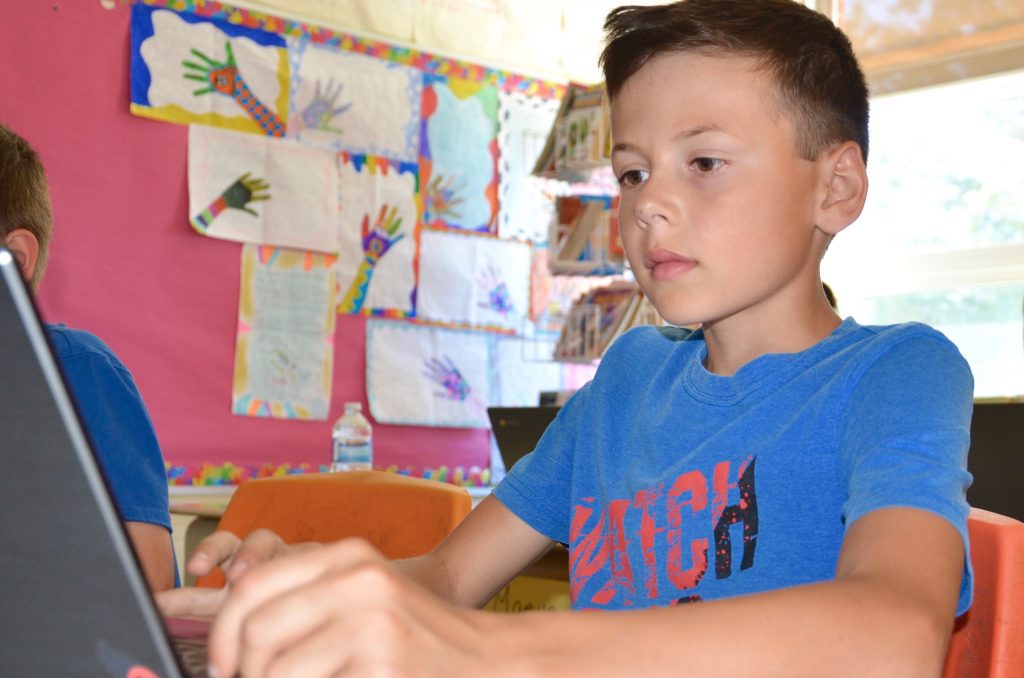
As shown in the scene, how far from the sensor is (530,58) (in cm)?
385

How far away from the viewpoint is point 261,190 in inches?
127

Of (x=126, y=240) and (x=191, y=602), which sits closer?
(x=191, y=602)

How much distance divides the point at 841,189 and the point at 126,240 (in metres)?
2.37

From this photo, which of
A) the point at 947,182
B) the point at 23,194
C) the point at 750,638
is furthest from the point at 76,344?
the point at 947,182

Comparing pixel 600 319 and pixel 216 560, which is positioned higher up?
pixel 216 560

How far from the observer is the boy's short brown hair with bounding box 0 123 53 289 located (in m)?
1.43

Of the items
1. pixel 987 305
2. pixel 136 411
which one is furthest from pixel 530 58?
pixel 136 411

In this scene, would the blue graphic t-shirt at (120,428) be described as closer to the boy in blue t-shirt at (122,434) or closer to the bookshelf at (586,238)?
the boy in blue t-shirt at (122,434)

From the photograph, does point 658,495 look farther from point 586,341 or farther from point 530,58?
point 530,58

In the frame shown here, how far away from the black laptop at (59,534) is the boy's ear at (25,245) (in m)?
1.05

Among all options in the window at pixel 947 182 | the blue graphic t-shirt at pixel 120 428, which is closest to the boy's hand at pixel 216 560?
the blue graphic t-shirt at pixel 120 428

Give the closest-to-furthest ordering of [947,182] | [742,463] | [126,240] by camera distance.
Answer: [742,463] < [126,240] < [947,182]

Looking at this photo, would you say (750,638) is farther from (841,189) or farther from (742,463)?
(841,189)

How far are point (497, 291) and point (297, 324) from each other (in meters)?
0.74
